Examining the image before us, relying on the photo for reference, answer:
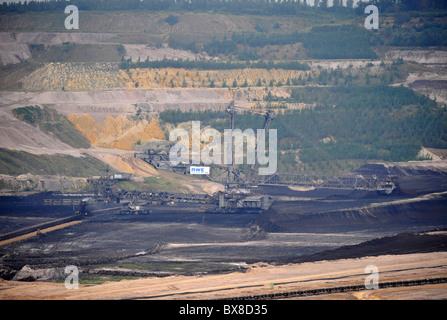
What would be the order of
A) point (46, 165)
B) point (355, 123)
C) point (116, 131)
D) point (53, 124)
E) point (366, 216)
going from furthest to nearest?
point (355, 123)
point (116, 131)
point (53, 124)
point (46, 165)
point (366, 216)

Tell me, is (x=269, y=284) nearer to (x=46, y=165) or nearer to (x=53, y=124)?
(x=46, y=165)

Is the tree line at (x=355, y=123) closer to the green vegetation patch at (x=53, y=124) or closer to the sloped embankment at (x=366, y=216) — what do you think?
the green vegetation patch at (x=53, y=124)

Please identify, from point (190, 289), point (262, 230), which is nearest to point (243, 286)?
point (190, 289)

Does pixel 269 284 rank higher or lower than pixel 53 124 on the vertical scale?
lower

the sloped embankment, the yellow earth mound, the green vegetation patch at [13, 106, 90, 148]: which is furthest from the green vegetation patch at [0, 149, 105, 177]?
the sloped embankment

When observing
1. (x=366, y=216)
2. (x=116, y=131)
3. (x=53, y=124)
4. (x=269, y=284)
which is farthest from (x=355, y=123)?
(x=269, y=284)
